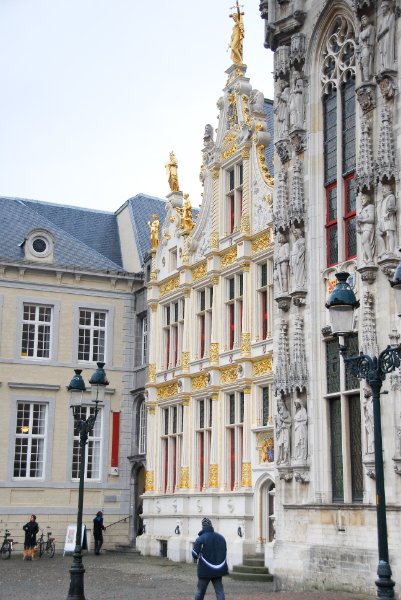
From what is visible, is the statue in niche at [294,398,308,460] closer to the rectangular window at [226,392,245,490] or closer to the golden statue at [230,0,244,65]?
the rectangular window at [226,392,245,490]

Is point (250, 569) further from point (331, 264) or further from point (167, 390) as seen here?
point (167, 390)

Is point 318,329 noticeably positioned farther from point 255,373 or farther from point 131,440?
point 131,440

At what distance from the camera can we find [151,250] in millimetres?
35719

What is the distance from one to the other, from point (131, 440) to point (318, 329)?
60.2ft

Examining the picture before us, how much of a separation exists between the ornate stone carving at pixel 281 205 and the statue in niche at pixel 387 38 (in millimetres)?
4130

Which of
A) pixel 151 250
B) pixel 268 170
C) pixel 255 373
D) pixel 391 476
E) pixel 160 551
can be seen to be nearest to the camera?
pixel 391 476

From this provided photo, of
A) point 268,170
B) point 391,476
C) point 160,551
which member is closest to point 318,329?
point 391,476

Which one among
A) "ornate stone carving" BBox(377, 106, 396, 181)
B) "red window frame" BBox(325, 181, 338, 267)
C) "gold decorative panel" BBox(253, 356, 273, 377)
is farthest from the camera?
"gold decorative panel" BBox(253, 356, 273, 377)

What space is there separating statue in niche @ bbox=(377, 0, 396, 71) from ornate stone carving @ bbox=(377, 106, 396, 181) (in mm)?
989

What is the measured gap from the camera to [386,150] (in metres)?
18.3

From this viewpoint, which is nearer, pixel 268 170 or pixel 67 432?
pixel 268 170

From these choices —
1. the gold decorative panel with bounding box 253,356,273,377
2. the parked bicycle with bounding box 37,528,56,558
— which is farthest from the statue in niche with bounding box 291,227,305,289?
the parked bicycle with bounding box 37,528,56,558

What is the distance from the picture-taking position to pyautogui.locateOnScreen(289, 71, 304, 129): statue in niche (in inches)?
851

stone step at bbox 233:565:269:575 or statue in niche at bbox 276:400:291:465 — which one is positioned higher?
statue in niche at bbox 276:400:291:465
